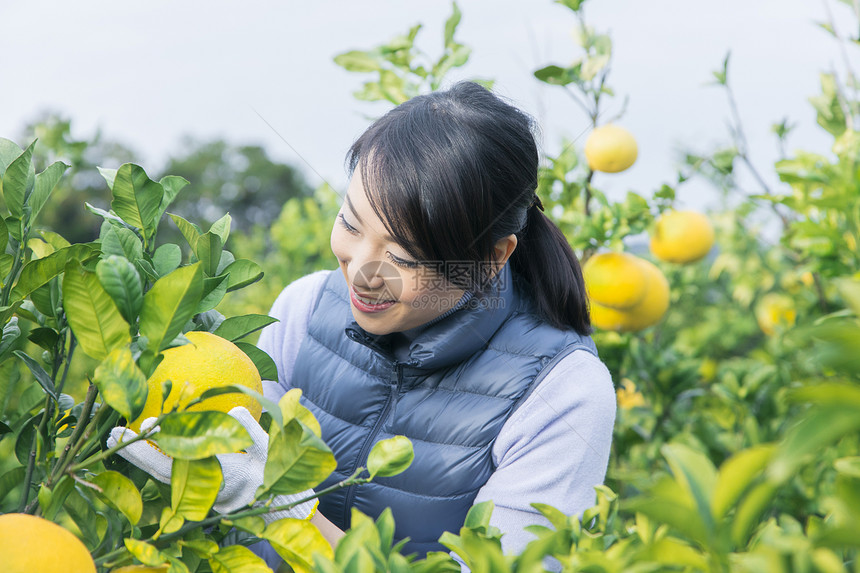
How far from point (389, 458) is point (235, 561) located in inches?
5.6

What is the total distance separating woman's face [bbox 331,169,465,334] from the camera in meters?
0.87

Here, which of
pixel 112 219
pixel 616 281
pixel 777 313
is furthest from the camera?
pixel 777 313

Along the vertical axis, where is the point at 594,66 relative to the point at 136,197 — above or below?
below

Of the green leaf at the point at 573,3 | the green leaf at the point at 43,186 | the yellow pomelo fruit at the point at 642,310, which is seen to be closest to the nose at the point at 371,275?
the green leaf at the point at 43,186

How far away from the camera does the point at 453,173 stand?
33.7 inches

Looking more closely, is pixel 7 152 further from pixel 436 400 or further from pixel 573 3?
pixel 573 3

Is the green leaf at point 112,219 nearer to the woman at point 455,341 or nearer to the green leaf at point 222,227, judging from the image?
the green leaf at point 222,227

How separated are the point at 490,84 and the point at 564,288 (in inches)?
17.2

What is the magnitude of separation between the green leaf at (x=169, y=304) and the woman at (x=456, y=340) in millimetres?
374

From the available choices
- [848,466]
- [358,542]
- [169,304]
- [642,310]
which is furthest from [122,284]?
[642,310]

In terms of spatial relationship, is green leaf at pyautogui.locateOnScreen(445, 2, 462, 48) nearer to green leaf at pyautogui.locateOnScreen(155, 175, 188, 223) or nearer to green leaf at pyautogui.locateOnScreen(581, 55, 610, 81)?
green leaf at pyautogui.locateOnScreen(581, 55, 610, 81)

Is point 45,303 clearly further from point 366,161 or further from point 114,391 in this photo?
point 366,161

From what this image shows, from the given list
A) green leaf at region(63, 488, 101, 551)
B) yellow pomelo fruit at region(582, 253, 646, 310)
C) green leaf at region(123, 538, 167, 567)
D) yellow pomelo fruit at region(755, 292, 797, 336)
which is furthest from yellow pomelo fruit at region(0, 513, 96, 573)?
yellow pomelo fruit at region(755, 292, 797, 336)

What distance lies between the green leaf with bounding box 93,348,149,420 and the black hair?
42 cm
